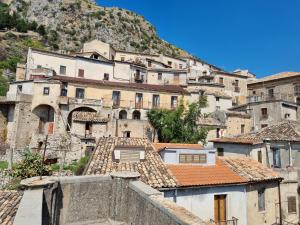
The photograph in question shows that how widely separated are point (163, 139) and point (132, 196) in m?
30.9

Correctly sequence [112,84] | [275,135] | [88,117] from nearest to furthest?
1. [275,135]
2. [88,117]
3. [112,84]

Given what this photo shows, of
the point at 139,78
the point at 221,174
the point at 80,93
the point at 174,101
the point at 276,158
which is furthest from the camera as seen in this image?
the point at 139,78

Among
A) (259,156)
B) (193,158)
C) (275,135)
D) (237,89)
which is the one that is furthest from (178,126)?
(237,89)

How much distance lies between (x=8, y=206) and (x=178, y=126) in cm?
3070

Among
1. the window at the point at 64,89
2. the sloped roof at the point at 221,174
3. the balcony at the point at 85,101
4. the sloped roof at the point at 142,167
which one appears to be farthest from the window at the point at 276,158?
the window at the point at 64,89

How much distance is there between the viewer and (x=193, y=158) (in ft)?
55.4

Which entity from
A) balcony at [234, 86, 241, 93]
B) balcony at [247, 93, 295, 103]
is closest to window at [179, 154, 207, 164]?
balcony at [247, 93, 295, 103]

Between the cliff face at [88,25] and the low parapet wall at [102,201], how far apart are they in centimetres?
7689

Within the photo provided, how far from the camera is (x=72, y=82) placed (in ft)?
133

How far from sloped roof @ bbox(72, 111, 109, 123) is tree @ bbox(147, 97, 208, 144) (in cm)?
767

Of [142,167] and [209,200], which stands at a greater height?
[142,167]

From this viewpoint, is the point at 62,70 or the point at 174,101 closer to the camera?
the point at 174,101

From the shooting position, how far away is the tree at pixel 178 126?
37.4 metres

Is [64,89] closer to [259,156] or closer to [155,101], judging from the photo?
[155,101]
